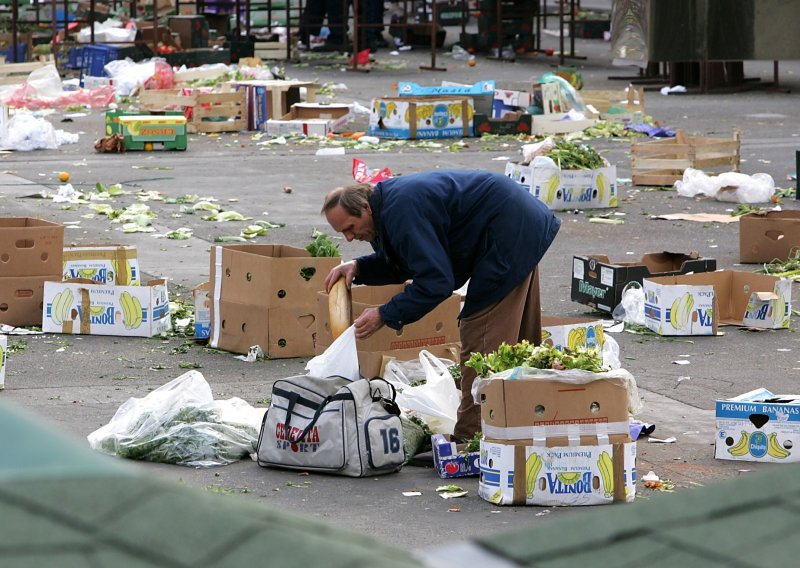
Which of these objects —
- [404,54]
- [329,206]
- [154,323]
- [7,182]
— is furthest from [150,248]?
[404,54]

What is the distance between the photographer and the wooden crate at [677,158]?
47.4ft

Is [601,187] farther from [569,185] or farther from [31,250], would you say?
[31,250]

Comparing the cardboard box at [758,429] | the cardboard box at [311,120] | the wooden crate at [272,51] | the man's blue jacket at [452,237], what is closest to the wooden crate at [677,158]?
the cardboard box at [311,120]

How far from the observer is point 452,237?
569 cm

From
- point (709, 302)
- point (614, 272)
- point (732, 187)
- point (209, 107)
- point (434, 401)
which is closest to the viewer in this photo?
point (434, 401)

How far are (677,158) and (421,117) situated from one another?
4636 mm

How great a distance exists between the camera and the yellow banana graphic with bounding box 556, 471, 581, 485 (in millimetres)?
5090

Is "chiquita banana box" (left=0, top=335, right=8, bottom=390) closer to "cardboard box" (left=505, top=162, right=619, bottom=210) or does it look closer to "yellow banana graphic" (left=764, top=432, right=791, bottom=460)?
"yellow banana graphic" (left=764, top=432, right=791, bottom=460)

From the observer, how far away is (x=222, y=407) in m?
6.07

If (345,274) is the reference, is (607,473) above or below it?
below

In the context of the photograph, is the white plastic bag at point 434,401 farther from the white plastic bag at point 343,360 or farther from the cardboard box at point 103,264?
the cardboard box at point 103,264

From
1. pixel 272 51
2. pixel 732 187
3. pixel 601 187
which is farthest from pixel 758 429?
pixel 272 51

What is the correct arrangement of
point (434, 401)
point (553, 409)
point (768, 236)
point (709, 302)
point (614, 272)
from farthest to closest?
1. point (768, 236)
2. point (614, 272)
3. point (709, 302)
4. point (434, 401)
5. point (553, 409)

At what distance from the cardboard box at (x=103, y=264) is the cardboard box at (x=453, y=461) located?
3600 millimetres
